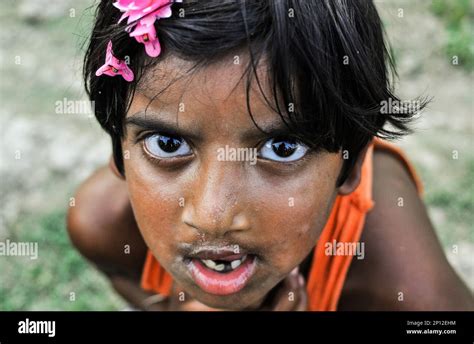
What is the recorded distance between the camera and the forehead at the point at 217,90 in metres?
1.04

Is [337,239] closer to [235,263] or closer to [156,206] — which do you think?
[235,263]

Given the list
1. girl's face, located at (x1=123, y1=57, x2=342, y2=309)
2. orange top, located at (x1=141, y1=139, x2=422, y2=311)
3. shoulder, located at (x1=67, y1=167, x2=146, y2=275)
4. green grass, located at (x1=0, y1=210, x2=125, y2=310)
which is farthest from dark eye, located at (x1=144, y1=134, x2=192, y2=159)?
green grass, located at (x1=0, y1=210, x2=125, y2=310)

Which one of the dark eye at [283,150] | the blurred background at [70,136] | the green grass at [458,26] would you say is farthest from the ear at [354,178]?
the green grass at [458,26]

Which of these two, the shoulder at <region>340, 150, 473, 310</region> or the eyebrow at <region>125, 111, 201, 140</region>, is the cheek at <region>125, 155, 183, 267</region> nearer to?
the eyebrow at <region>125, 111, 201, 140</region>

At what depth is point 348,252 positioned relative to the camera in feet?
4.97

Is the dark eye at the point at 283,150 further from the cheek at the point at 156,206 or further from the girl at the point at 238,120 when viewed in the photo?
the cheek at the point at 156,206

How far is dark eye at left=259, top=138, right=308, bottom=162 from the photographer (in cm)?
112

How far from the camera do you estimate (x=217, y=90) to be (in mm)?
1039

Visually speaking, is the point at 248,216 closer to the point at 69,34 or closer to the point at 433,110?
the point at 433,110

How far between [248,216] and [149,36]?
30 cm

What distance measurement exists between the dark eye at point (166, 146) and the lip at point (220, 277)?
0.19 meters

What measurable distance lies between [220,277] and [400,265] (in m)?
0.43

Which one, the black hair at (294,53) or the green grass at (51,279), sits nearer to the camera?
the black hair at (294,53)
